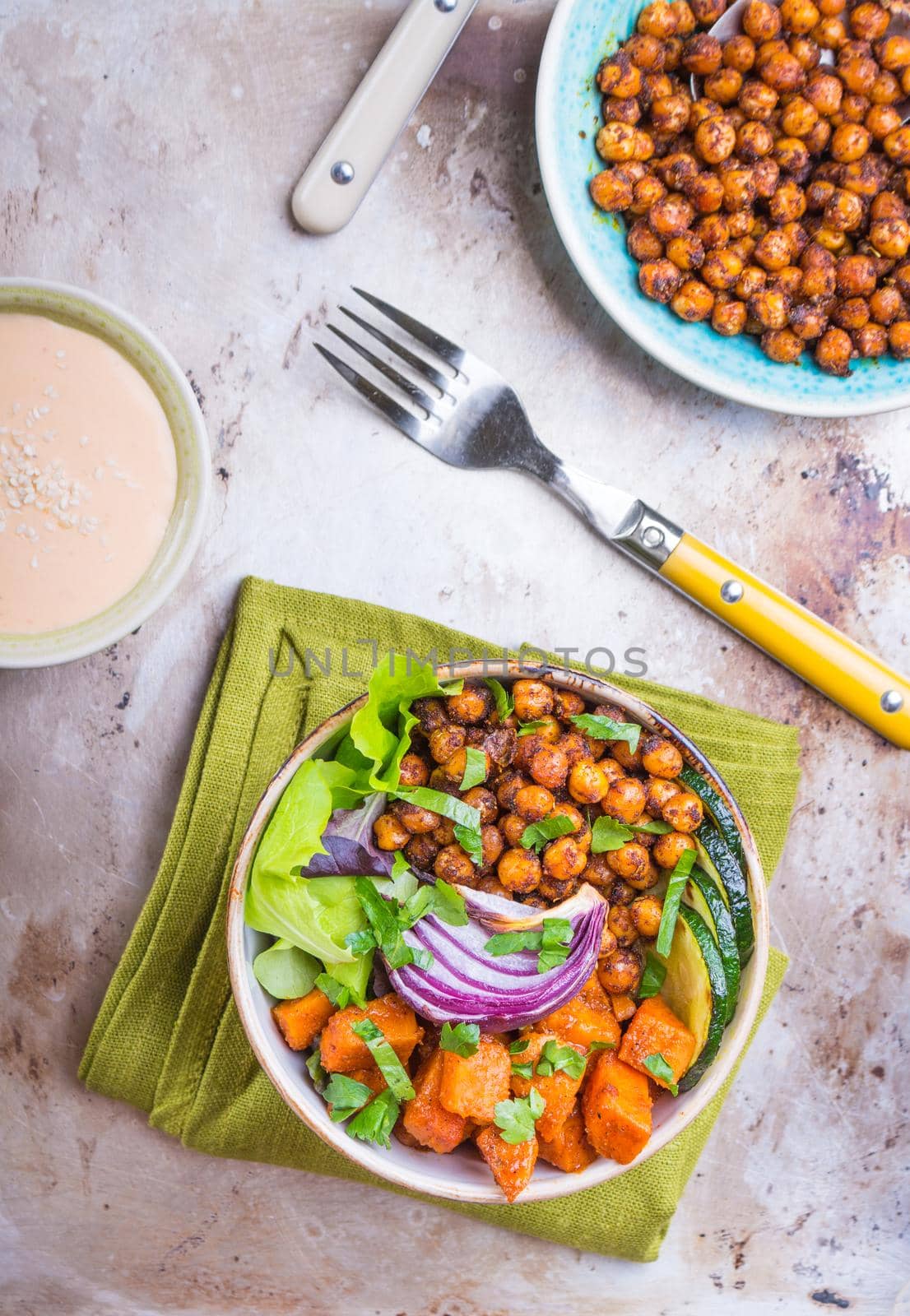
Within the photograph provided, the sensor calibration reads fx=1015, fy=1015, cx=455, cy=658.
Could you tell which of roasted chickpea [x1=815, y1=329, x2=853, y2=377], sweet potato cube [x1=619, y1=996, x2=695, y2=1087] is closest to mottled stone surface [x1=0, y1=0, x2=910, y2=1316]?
roasted chickpea [x1=815, y1=329, x2=853, y2=377]

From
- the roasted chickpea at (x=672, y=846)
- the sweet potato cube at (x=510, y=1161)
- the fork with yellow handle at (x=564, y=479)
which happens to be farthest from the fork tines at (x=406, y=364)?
the sweet potato cube at (x=510, y=1161)

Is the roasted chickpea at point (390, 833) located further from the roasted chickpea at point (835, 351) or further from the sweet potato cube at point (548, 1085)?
the roasted chickpea at point (835, 351)

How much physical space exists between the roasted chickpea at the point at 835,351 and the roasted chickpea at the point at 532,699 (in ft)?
2.77

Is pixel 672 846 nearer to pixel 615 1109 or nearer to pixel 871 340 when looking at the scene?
pixel 615 1109

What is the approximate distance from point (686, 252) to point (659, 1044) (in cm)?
135

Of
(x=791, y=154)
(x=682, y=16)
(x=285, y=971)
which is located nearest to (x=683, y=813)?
(x=285, y=971)

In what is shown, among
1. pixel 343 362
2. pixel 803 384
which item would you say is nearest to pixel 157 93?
pixel 343 362

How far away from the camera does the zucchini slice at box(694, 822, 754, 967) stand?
1565 mm

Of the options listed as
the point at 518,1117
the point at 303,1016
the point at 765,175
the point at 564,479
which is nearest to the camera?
the point at 518,1117

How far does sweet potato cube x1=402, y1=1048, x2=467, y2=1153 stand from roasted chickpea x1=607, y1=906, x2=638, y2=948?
322 millimetres

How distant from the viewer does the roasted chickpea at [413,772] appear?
61.3 inches

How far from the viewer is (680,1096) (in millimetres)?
1590

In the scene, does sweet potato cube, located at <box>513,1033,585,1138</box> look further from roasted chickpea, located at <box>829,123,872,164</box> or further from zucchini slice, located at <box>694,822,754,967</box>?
roasted chickpea, located at <box>829,123,872,164</box>

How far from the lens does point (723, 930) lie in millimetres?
1569
